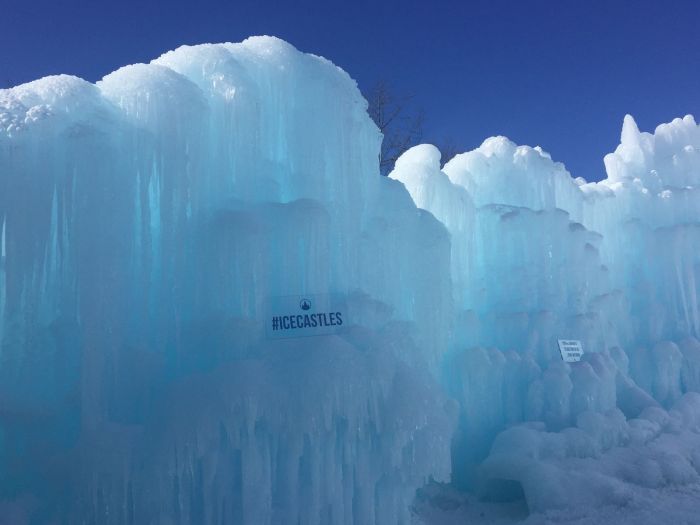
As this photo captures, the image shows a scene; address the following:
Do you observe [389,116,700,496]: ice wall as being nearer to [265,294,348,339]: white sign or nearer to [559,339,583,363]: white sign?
[559,339,583,363]: white sign

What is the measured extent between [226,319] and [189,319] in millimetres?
300

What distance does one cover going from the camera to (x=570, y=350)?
742 centimetres

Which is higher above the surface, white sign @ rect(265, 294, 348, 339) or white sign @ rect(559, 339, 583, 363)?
white sign @ rect(265, 294, 348, 339)

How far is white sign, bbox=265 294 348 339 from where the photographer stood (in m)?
4.32

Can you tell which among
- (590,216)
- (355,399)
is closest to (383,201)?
(355,399)

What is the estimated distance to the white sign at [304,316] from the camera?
4316 mm

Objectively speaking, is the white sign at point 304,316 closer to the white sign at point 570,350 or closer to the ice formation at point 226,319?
the ice formation at point 226,319

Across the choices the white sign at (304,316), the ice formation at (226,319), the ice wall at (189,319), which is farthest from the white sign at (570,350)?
the white sign at (304,316)

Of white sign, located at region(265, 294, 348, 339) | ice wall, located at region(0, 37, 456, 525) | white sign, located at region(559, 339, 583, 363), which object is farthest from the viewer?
white sign, located at region(559, 339, 583, 363)

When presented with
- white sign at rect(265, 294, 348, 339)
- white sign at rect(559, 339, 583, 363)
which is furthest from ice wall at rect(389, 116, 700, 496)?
white sign at rect(265, 294, 348, 339)

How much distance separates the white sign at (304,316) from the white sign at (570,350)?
399 centimetres

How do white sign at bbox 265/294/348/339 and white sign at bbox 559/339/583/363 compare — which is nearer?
white sign at bbox 265/294/348/339

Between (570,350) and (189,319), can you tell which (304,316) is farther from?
(570,350)

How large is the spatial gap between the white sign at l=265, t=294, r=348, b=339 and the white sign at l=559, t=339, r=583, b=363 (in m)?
3.99
